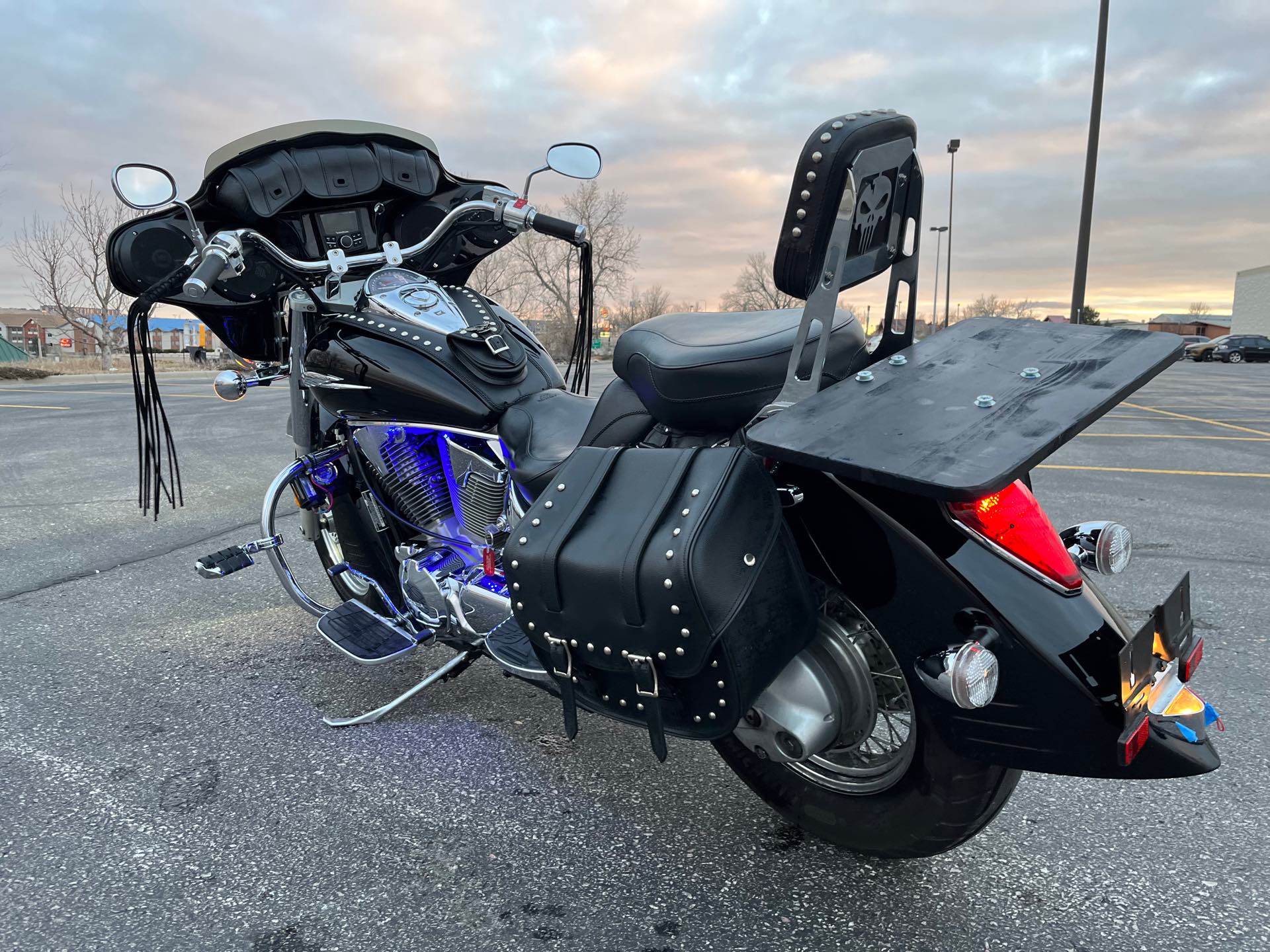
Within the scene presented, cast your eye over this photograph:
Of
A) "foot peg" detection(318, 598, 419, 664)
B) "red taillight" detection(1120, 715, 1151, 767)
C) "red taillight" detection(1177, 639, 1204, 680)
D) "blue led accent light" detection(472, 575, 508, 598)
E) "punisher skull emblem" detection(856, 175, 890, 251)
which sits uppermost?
"punisher skull emblem" detection(856, 175, 890, 251)

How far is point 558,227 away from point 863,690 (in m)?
1.73

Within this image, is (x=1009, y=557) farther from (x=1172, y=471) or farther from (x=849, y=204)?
(x=1172, y=471)

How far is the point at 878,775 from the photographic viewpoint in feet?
6.07

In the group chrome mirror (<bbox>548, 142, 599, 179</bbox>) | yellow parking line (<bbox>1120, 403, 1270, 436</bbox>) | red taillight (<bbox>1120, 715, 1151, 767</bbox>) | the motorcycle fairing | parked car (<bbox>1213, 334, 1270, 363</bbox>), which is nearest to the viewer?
red taillight (<bbox>1120, 715, 1151, 767</bbox>)

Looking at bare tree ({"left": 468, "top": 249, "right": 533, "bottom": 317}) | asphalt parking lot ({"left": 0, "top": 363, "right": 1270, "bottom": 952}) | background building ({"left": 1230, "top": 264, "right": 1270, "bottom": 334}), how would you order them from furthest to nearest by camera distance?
background building ({"left": 1230, "top": 264, "right": 1270, "bottom": 334}), bare tree ({"left": 468, "top": 249, "right": 533, "bottom": 317}), asphalt parking lot ({"left": 0, "top": 363, "right": 1270, "bottom": 952})

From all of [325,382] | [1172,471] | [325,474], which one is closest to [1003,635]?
[325,382]

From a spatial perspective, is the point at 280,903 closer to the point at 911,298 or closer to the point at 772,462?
the point at 772,462

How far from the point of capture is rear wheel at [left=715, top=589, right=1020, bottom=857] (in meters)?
1.65

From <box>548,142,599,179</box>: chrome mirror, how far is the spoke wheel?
1774 mm

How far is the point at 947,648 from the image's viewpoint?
1.48 m

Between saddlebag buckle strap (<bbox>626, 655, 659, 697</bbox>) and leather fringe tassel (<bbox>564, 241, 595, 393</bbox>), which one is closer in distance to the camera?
saddlebag buckle strap (<bbox>626, 655, 659, 697</bbox>)

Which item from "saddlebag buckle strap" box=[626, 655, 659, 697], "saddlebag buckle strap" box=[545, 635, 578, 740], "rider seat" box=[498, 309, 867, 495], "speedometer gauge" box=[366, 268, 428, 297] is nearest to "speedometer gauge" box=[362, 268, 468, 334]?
"speedometer gauge" box=[366, 268, 428, 297]

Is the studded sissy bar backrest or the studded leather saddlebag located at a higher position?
the studded sissy bar backrest

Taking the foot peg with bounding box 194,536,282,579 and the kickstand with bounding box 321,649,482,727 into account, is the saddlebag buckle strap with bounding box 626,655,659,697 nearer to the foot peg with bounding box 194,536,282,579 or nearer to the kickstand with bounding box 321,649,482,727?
the kickstand with bounding box 321,649,482,727
